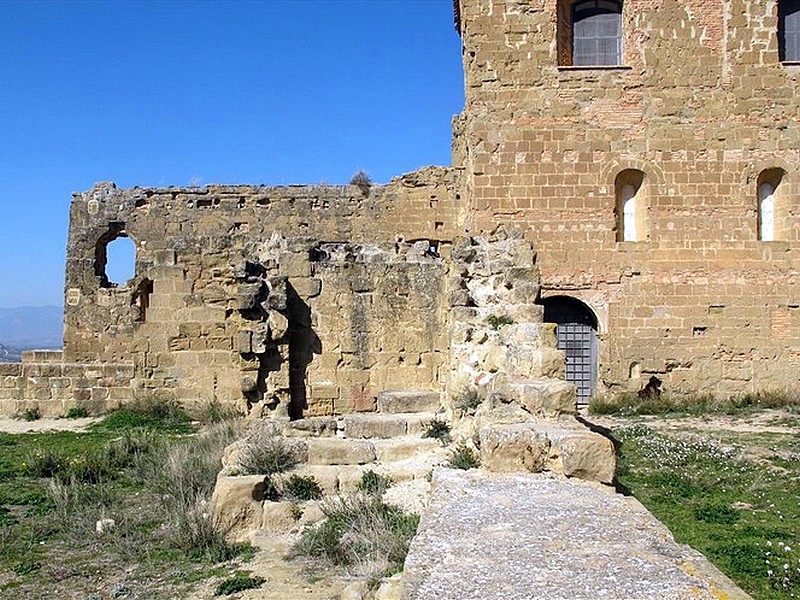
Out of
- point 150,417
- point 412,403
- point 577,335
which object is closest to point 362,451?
point 412,403

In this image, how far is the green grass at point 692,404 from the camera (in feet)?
48.9

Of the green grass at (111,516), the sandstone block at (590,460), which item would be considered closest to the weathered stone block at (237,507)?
the green grass at (111,516)

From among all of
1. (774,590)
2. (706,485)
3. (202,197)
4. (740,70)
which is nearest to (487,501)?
(774,590)

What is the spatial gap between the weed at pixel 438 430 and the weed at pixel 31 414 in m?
7.61

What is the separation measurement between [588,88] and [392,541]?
12.5m

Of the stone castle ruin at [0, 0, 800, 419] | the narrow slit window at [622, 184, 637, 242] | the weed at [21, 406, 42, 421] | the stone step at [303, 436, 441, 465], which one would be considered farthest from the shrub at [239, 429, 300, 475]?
the narrow slit window at [622, 184, 637, 242]

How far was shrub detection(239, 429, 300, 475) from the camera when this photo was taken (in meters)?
7.40

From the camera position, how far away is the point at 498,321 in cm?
835

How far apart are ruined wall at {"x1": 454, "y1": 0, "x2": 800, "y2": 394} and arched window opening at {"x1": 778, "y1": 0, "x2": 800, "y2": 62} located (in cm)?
74

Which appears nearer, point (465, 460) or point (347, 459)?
point (465, 460)

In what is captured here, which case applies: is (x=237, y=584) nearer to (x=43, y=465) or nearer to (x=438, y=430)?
(x=438, y=430)

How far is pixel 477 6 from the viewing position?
15852 mm

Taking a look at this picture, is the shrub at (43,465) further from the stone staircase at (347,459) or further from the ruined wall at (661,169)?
the ruined wall at (661,169)

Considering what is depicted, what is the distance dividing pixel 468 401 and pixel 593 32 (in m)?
11.5
